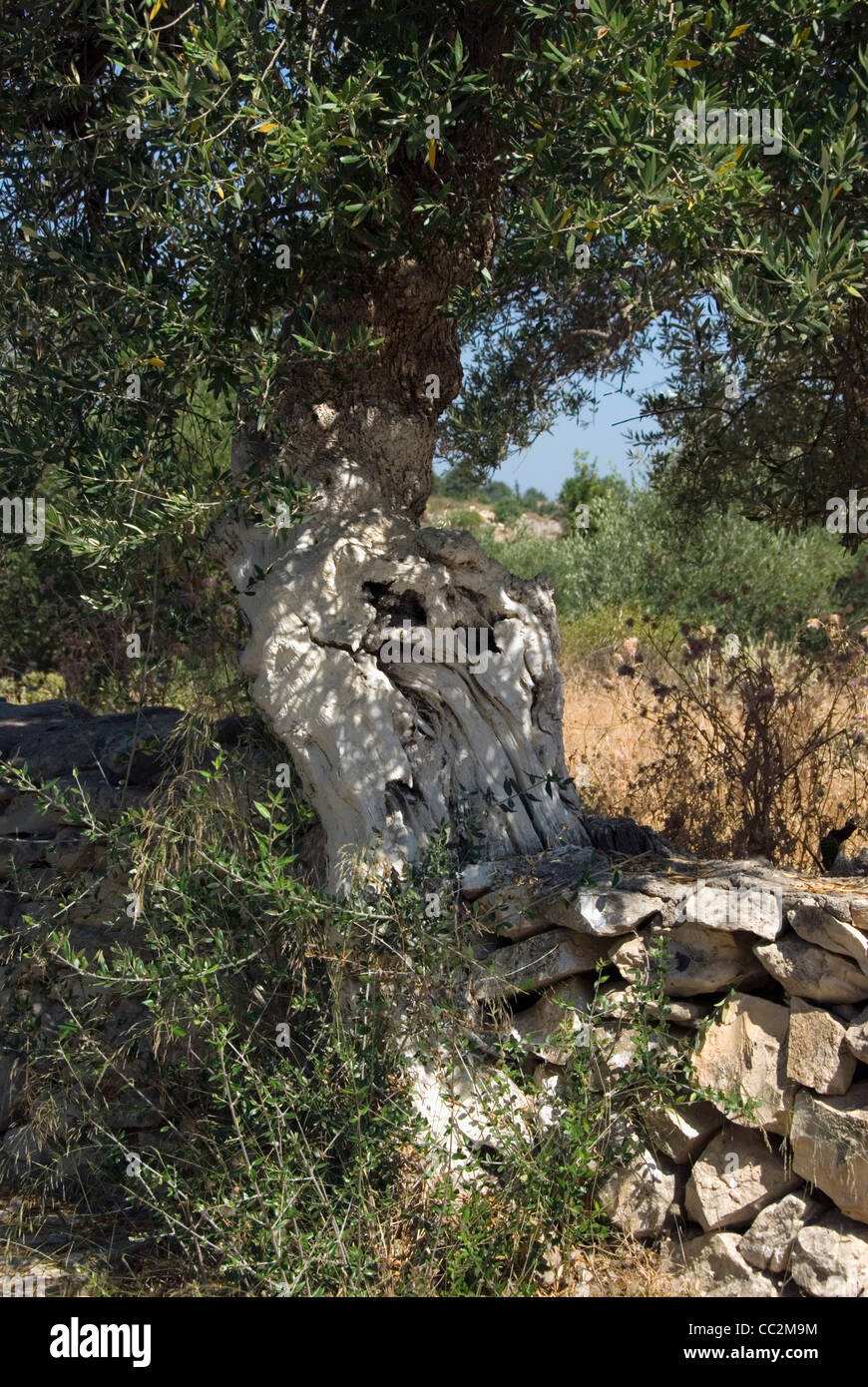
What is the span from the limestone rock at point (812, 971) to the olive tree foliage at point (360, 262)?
4.04 ft

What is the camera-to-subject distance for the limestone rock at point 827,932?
3.82 meters

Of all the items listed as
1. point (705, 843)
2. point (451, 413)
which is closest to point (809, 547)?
point (451, 413)

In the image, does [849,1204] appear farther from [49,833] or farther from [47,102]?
[47,102]

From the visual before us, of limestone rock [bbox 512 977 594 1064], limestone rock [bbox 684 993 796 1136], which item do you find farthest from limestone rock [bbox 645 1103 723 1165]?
limestone rock [bbox 512 977 594 1064]

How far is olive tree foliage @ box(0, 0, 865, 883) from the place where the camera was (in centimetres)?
368

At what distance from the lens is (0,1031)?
4969mm

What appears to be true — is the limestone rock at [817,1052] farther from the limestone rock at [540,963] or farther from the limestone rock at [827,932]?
the limestone rock at [540,963]

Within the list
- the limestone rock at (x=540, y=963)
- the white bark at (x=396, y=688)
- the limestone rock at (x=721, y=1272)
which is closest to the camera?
the limestone rock at (x=721, y=1272)

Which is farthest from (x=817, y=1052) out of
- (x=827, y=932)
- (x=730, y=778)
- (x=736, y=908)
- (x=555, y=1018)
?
(x=730, y=778)

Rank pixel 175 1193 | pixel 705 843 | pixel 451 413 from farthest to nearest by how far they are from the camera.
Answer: pixel 451 413, pixel 705 843, pixel 175 1193

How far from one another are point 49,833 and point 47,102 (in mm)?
3297

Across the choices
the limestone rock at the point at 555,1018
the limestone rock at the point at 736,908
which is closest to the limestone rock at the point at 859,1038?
the limestone rock at the point at 736,908

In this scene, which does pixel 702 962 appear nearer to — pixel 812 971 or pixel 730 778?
pixel 812 971

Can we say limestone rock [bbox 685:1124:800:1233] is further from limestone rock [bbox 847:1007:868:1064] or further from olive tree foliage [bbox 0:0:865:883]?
olive tree foliage [bbox 0:0:865:883]
